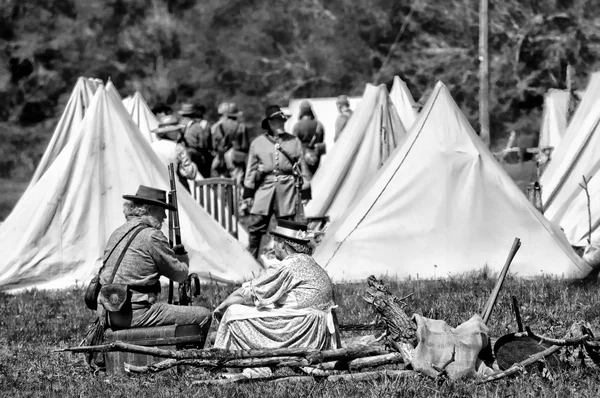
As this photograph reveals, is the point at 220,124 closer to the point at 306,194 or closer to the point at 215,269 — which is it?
the point at 306,194

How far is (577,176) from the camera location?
15.7 metres

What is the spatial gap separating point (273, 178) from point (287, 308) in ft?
20.4

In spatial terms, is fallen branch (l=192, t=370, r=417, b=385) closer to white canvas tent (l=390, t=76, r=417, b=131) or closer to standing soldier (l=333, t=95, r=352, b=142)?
standing soldier (l=333, t=95, r=352, b=142)

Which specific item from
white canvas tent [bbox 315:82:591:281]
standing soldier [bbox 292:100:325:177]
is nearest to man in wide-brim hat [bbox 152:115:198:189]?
white canvas tent [bbox 315:82:591:281]

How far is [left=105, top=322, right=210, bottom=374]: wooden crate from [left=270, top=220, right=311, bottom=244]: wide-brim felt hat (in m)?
0.88

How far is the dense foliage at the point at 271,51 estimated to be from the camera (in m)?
33.8

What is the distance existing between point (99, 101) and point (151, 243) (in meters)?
5.58

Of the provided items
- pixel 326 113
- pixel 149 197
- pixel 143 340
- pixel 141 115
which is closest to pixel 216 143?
pixel 141 115

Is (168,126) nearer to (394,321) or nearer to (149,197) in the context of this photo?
(149,197)

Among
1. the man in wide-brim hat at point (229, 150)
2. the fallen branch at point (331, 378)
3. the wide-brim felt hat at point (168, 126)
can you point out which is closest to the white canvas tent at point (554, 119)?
the man in wide-brim hat at point (229, 150)

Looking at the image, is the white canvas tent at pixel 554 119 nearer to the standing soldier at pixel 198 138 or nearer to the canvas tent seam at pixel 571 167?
the standing soldier at pixel 198 138

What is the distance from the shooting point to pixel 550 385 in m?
7.23

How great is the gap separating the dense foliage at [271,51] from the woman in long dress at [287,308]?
975 inches

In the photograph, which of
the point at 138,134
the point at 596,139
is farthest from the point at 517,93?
the point at 138,134
